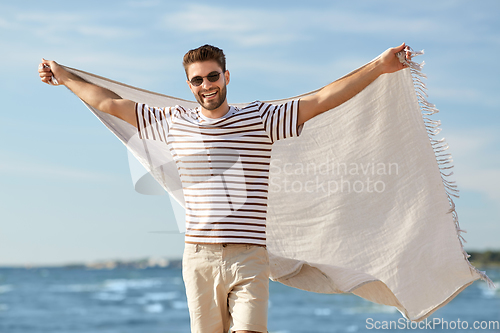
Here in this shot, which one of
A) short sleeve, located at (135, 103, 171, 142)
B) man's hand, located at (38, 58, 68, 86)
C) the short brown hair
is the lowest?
short sleeve, located at (135, 103, 171, 142)

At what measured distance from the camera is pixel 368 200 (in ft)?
9.77

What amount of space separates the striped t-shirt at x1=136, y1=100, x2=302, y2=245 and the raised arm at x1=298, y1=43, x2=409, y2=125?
2.4 inches

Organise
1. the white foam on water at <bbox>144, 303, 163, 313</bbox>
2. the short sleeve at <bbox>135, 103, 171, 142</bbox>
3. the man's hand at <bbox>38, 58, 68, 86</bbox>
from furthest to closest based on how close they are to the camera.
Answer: the white foam on water at <bbox>144, 303, 163, 313</bbox>, the man's hand at <bbox>38, 58, 68, 86</bbox>, the short sleeve at <bbox>135, 103, 171, 142</bbox>

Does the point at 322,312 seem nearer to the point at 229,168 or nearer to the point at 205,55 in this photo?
the point at 229,168

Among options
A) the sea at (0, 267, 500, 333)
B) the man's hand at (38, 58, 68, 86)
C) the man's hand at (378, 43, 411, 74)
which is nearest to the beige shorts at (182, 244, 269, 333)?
the man's hand at (378, 43, 411, 74)

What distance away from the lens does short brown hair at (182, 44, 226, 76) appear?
2.24m

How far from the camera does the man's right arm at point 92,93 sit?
241 cm

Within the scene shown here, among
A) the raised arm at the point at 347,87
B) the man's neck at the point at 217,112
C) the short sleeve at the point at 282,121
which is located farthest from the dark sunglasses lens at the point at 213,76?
the raised arm at the point at 347,87

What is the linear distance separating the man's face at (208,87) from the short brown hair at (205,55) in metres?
0.02

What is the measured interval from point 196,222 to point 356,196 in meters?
1.17

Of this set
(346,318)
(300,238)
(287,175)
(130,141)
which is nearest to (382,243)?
(300,238)

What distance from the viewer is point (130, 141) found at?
9.68ft

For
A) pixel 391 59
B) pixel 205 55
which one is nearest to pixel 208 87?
pixel 205 55

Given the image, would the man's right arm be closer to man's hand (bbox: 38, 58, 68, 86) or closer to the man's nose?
man's hand (bbox: 38, 58, 68, 86)
